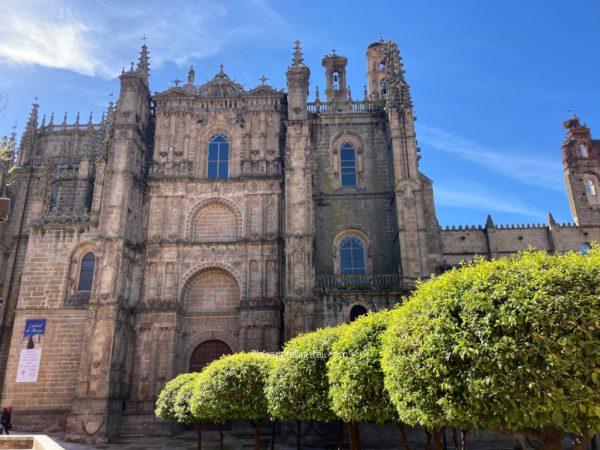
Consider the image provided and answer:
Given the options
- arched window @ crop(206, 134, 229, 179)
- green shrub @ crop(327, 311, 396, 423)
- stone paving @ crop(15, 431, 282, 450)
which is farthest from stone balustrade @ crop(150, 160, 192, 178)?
green shrub @ crop(327, 311, 396, 423)

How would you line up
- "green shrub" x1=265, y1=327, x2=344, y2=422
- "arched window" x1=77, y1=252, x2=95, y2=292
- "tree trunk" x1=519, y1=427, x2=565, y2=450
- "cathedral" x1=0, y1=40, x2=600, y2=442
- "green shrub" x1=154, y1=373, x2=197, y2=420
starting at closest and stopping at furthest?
"tree trunk" x1=519, y1=427, x2=565, y2=450, "green shrub" x1=265, y1=327, x2=344, y2=422, "green shrub" x1=154, y1=373, x2=197, y2=420, "cathedral" x1=0, y1=40, x2=600, y2=442, "arched window" x1=77, y1=252, x2=95, y2=292

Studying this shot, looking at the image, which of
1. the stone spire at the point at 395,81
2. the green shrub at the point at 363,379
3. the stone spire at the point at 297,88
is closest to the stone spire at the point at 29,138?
the stone spire at the point at 297,88

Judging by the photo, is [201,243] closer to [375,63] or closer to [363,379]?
[363,379]

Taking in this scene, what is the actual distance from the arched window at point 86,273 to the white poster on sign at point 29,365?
3.79m

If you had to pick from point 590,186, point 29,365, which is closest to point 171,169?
point 29,365

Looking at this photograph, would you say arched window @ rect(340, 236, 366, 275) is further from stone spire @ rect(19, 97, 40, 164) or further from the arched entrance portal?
stone spire @ rect(19, 97, 40, 164)

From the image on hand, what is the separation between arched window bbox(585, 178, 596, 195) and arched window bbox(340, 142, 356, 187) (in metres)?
28.8

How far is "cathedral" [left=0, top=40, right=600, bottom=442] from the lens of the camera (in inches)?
947

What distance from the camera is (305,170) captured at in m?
26.6

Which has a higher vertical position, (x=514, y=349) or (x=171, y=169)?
(x=171, y=169)

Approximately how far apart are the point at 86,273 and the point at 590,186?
44473mm

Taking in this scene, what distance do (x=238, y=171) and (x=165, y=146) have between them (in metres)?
4.77

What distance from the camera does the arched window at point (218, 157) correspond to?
29.1 m

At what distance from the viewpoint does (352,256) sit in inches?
1075
